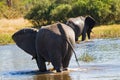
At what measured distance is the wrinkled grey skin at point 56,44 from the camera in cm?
1877

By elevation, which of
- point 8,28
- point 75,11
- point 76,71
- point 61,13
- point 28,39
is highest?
point 28,39

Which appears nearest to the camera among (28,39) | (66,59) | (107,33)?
(66,59)

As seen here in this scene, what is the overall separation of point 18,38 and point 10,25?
1660 inches

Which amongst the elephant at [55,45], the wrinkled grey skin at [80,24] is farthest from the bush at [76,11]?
the elephant at [55,45]

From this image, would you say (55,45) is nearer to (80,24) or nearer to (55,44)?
(55,44)

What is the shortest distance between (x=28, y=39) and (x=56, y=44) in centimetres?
228

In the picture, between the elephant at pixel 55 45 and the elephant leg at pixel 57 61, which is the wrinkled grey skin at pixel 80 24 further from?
the elephant leg at pixel 57 61

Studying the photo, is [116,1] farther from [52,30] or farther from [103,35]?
[52,30]

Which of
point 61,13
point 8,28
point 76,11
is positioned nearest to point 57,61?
point 76,11

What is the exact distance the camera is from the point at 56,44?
18.8 meters

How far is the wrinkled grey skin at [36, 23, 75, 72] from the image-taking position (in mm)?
18766

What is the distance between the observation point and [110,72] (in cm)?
1752

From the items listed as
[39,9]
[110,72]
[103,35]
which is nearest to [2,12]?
[39,9]

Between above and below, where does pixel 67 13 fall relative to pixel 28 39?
below
